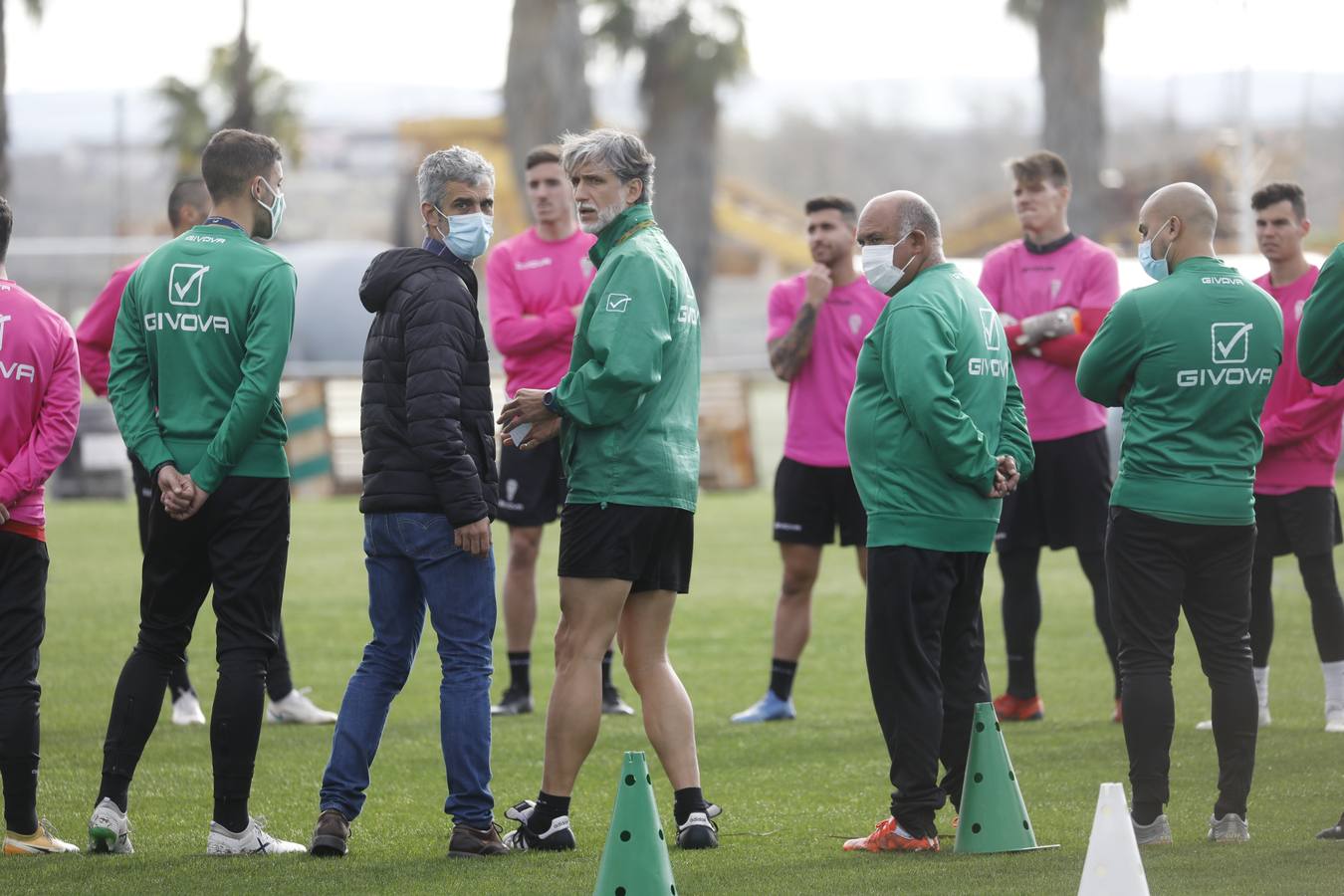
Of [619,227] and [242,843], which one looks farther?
[619,227]

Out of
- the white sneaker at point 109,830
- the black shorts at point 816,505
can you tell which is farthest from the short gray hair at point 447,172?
the black shorts at point 816,505

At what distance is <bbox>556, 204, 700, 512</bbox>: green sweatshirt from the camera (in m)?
5.45

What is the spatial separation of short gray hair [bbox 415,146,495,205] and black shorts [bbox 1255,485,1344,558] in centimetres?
394

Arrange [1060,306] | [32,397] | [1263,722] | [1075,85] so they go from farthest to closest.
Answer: [1075,85] → [1060,306] → [1263,722] → [32,397]

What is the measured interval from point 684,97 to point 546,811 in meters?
35.1

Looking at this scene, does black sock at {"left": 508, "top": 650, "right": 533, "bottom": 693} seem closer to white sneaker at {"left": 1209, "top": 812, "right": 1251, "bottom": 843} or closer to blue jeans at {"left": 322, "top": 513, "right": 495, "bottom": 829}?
blue jeans at {"left": 322, "top": 513, "right": 495, "bottom": 829}

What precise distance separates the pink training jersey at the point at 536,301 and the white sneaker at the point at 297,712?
1.80 m

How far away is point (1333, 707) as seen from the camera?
784 centimetres

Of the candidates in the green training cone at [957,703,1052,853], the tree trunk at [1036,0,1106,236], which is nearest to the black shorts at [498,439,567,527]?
the green training cone at [957,703,1052,853]

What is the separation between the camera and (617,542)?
555cm

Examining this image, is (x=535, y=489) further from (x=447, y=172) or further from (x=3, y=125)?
(x=3, y=125)

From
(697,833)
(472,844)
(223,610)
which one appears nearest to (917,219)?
(697,833)

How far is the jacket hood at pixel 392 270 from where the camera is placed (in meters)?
5.59

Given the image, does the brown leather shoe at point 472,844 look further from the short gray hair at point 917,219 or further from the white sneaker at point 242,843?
the short gray hair at point 917,219
